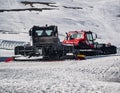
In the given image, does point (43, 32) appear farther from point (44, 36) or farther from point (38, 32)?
point (38, 32)

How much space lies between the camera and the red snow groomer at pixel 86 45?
27859mm

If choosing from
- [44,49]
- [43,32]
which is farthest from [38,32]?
[44,49]

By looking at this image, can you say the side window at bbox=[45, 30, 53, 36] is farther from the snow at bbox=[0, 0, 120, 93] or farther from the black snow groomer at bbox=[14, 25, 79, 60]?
the snow at bbox=[0, 0, 120, 93]

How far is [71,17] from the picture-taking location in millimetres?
60562

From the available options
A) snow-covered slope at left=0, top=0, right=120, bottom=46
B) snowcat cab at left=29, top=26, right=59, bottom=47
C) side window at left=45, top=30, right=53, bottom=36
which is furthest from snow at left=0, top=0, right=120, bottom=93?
side window at left=45, top=30, right=53, bottom=36

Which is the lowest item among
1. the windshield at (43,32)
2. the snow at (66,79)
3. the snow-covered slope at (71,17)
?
the snow at (66,79)

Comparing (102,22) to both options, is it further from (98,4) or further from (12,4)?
(12,4)

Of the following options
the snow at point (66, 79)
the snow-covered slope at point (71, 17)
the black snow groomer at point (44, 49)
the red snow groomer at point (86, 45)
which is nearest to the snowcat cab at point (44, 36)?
the black snow groomer at point (44, 49)

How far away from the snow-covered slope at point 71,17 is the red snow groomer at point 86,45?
19.6m

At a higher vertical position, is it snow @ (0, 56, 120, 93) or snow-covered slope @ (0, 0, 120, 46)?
snow-covered slope @ (0, 0, 120, 46)

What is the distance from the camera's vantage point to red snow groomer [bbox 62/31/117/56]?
27859 mm

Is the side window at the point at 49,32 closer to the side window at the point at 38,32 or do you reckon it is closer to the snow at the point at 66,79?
the side window at the point at 38,32

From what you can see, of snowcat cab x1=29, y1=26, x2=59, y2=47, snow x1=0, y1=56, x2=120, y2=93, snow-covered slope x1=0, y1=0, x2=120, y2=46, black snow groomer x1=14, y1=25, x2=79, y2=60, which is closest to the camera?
snow x1=0, y1=56, x2=120, y2=93

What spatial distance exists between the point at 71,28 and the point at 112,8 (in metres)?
12.7
